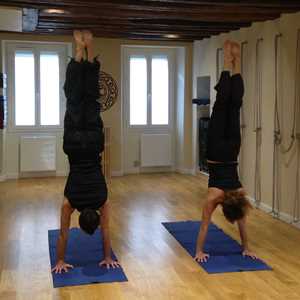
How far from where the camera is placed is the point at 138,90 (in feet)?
29.9

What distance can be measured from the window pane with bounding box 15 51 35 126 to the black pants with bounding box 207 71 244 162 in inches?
191

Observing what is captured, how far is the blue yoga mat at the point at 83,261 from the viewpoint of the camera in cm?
399

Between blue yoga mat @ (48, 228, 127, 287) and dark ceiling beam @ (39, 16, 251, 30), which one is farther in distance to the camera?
dark ceiling beam @ (39, 16, 251, 30)

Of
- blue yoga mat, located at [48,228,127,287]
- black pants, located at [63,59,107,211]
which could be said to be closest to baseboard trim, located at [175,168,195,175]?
blue yoga mat, located at [48,228,127,287]

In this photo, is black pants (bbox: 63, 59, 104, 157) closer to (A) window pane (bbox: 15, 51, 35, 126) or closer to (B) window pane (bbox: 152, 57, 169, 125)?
(A) window pane (bbox: 15, 51, 35, 126)

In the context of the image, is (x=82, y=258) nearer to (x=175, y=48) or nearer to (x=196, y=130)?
(x=196, y=130)

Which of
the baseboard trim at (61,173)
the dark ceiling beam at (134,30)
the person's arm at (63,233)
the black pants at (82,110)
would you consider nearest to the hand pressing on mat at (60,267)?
the person's arm at (63,233)

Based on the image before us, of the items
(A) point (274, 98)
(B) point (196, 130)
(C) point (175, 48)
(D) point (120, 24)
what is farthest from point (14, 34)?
(A) point (274, 98)

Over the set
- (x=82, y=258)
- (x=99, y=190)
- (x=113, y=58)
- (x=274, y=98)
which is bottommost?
(x=82, y=258)

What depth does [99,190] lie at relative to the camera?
4.15m

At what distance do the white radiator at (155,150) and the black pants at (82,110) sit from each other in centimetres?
503

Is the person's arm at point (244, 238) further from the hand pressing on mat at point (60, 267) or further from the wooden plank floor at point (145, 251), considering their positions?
the hand pressing on mat at point (60, 267)

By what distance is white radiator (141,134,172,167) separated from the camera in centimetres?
916

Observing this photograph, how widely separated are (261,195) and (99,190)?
292 cm
